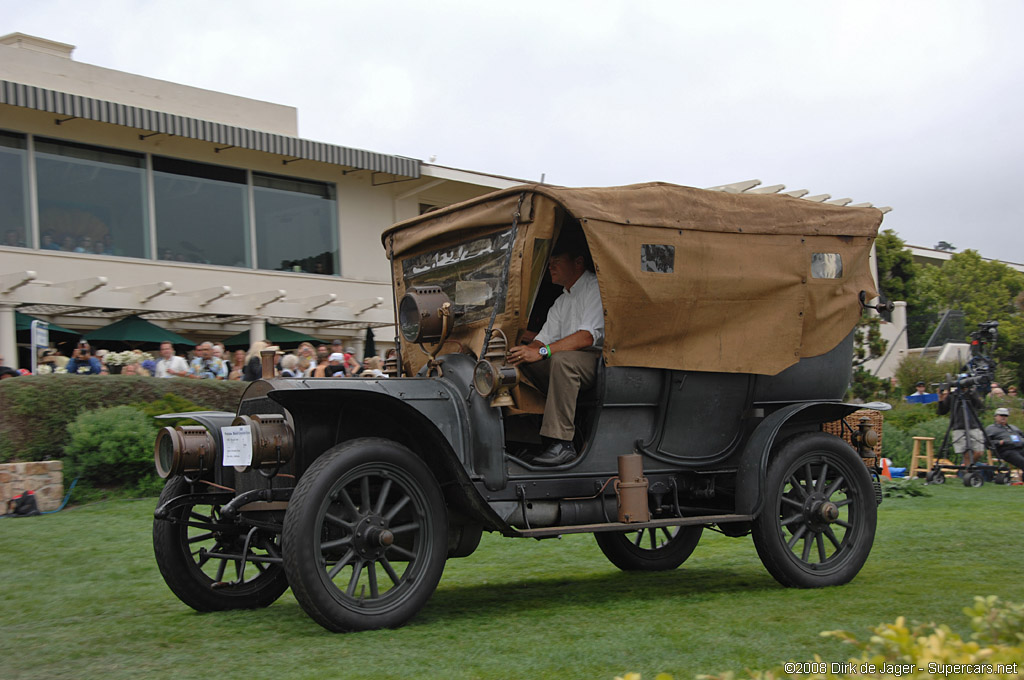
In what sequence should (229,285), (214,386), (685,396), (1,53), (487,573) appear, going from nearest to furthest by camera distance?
(685,396)
(487,573)
(214,386)
(1,53)
(229,285)

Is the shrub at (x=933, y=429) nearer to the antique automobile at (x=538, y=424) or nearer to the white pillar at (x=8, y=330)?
the antique automobile at (x=538, y=424)

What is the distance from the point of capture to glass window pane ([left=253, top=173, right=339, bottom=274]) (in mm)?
21828

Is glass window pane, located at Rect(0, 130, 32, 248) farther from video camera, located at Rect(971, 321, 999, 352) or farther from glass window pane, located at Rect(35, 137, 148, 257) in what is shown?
video camera, located at Rect(971, 321, 999, 352)

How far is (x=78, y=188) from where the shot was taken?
1888cm

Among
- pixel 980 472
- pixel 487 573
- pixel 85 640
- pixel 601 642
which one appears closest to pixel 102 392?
pixel 487 573

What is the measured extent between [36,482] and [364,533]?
7.12 m

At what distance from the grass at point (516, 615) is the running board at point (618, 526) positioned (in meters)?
0.44

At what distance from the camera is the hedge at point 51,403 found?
11.3m

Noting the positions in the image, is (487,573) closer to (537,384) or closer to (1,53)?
(537,384)

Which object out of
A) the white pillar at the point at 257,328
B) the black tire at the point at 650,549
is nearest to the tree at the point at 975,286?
the white pillar at the point at 257,328

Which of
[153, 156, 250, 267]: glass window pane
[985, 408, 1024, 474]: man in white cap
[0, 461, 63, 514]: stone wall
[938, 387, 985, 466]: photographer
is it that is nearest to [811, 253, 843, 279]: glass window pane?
[0, 461, 63, 514]: stone wall

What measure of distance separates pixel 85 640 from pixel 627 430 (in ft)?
10.8

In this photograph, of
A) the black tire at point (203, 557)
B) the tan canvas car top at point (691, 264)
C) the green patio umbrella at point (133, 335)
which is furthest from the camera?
the green patio umbrella at point (133, 335)

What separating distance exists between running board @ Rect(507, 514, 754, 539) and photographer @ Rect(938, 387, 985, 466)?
35.2ft
